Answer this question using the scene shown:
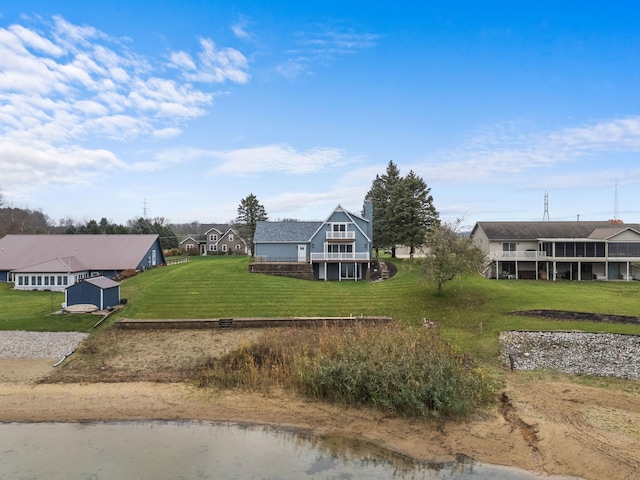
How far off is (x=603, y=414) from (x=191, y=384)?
1530cm

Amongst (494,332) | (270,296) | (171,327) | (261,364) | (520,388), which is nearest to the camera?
(520,388)

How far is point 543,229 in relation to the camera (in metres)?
41.6

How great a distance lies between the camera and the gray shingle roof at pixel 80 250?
40969 mm

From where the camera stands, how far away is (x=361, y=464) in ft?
39.8

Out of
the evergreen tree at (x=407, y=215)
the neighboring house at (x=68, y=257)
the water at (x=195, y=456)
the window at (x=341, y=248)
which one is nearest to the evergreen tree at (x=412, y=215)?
the evergreen tree at (x=407, y=215)

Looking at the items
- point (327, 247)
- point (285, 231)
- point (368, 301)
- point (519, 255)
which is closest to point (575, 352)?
point (368, 301)

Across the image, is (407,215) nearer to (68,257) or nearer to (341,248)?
(341,248)

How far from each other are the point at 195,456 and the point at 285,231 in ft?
97.1

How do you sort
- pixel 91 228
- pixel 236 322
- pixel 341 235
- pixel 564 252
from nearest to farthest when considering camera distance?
pixel 236 322, pixel 564 252, pixel 341 235, pixel 91 228

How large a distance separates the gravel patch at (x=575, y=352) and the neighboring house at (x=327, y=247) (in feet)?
60.4

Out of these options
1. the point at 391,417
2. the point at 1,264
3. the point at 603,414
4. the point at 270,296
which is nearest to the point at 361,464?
the point at 391,417

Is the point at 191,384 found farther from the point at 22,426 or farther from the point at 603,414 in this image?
the point at 603,414

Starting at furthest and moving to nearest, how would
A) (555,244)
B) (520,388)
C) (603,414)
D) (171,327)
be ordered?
(555,244) → (171,327) → (520,388) → (603,414)

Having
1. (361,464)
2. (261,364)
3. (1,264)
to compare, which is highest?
(1,264)
